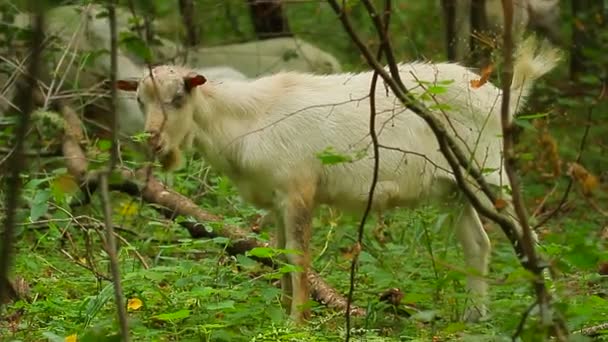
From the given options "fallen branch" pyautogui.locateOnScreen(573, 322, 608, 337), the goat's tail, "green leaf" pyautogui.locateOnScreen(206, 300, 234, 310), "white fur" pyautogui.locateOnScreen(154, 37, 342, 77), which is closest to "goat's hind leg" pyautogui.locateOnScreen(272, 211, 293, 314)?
"green leaf" pyautogui.locateOnScreen(206, 300, 234, 310)

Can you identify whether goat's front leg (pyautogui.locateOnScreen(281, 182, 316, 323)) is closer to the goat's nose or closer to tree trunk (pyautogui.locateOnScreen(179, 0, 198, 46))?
the goat's nose

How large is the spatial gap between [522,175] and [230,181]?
12.8 feet

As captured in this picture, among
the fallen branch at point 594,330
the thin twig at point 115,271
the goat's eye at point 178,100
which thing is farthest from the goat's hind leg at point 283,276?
the thin twig at point 115,271

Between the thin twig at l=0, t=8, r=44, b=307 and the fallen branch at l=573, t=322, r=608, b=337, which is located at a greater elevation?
the thin twig at l=0, t=8, r=44, b=307

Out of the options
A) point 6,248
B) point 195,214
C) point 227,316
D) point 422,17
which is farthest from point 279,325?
point 422,17

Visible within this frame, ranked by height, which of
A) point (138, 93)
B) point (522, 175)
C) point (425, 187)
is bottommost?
point (522, 175)

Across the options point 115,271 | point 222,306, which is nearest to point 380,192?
point 222,306

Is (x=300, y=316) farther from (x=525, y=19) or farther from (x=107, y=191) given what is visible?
(x=525, y=19)

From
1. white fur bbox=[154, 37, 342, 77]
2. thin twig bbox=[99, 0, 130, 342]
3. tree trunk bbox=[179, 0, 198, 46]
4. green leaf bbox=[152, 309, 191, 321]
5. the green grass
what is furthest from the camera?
white fur bbox=[154, 37, 342, 77]

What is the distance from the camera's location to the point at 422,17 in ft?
49.5

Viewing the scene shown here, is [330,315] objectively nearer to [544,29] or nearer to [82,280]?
[82,280]

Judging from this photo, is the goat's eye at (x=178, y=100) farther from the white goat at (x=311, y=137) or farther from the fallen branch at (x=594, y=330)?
the fallen branch at (x=594, y=330)

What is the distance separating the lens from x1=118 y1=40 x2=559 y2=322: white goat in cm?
685

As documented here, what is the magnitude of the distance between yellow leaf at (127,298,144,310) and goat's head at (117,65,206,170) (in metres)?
0.93
